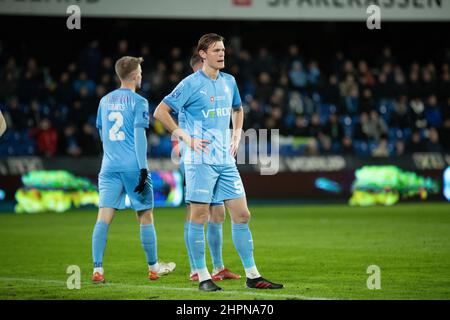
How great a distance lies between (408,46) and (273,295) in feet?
73.6

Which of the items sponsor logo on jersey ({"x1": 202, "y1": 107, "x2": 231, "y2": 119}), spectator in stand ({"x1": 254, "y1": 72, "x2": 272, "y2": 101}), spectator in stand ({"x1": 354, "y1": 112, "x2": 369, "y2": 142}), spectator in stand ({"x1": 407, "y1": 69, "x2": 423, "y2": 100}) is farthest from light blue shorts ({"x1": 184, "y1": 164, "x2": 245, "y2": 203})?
spectator in stand ({"x1": 407, "y1": 69, "x2": 423, "y2": 100})

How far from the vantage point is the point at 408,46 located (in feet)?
96.4

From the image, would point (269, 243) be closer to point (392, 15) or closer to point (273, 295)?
point (273, 295)

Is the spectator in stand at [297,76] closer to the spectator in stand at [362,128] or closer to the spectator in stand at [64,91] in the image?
the spectator in stand at [362,128]

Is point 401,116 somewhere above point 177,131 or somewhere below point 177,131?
above

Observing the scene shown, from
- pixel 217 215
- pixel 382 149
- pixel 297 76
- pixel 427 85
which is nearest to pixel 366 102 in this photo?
pixel 382 149

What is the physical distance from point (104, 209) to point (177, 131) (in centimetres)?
153

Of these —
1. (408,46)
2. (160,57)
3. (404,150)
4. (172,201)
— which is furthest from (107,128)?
(408,46)

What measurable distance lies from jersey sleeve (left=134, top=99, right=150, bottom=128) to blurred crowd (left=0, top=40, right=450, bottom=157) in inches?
480

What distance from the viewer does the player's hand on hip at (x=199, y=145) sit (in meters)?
8.59

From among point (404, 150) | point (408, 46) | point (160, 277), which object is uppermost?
point (408, 46)

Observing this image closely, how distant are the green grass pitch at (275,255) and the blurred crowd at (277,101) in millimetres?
3024

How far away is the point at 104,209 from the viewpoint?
9648 millimetres

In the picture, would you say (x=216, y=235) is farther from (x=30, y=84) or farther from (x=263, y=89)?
(x=263, y=89)
